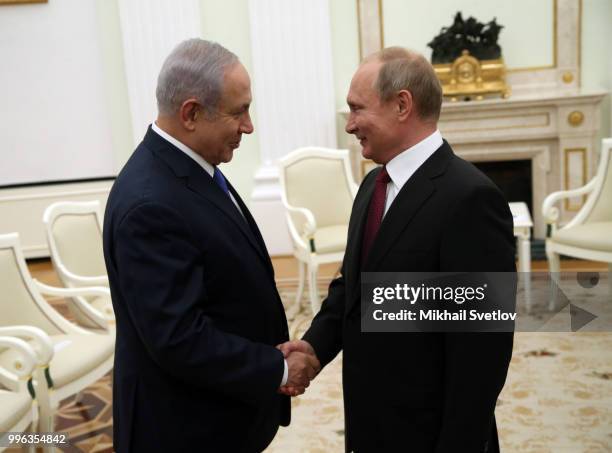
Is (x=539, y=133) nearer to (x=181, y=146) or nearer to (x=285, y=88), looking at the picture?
(x=285, y=88)

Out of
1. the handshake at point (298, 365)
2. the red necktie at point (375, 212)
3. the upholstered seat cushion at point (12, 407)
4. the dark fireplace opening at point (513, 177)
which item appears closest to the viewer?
the red necktie at point (375, 212)

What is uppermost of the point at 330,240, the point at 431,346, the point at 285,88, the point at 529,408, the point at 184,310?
the point at 285,88

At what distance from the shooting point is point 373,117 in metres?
1.57

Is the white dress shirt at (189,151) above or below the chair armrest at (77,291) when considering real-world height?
above

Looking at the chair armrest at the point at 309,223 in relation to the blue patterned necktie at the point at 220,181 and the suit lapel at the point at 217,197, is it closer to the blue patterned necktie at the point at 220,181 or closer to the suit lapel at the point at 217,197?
the blue patterned necktie at the point at 220,181

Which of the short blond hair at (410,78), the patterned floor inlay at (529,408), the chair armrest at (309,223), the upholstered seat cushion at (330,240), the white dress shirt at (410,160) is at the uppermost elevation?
the short blond hair at (410,78)

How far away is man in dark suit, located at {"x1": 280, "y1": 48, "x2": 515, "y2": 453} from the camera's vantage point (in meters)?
1.40

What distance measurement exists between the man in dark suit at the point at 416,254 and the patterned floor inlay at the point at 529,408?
1351 millimetres

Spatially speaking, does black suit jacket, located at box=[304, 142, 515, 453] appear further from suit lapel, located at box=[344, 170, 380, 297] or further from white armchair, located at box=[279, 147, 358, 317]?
white armchair, located at box=[279, 147, 358, 317]

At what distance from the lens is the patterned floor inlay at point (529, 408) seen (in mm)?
2883

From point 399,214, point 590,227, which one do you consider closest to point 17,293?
point 399,214

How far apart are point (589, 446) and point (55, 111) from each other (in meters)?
5.64

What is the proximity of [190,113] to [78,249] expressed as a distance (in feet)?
8.22

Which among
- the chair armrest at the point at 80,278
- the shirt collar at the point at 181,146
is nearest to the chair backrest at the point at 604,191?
the chair armrest at the point at 80,278
